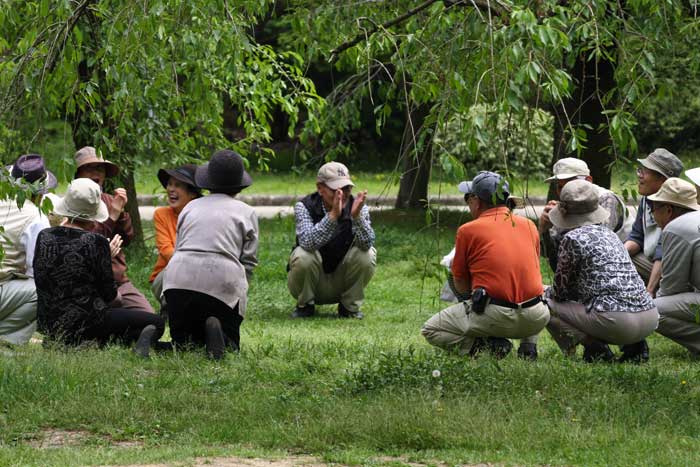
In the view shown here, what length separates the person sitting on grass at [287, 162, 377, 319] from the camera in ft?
33.3

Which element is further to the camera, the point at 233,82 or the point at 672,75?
the point at 672,75

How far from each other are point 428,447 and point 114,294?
3.10 meters

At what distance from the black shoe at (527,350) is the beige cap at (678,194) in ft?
4.77

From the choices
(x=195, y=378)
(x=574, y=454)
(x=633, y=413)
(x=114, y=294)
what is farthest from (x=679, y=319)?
(x=114, y=294)

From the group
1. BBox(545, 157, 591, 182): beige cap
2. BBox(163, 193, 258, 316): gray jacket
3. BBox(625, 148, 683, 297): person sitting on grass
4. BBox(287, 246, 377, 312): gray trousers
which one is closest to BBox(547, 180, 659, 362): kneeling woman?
BBox(545, 157, 591, 182): beige cap

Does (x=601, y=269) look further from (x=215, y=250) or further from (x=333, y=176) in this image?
(x=333, y=176)

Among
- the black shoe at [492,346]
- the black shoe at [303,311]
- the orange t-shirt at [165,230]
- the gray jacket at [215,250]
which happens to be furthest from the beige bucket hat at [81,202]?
the black shoe at [303,311]

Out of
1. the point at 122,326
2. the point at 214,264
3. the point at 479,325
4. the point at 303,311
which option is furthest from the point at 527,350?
the point at 303,311

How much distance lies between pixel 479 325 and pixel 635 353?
1.23 m

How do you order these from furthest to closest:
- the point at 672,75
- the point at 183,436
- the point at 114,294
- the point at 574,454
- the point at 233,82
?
1. the point at 672,75
2. the point at 233,82
3. the point at 114,294
4. the point at 183,436
5. the point at 574,454

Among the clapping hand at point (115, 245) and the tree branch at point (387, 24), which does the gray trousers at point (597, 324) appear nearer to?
the tree branch at point (387, 24)

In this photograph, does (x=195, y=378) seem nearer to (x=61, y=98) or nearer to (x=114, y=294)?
(x=114, y=294)

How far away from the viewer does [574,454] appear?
5.79 m

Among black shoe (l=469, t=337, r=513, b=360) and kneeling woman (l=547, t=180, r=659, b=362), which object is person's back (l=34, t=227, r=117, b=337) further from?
kneeling woman (l=547, t=180, r=659, b=362)
